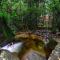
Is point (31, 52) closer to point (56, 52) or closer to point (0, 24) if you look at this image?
point (56, 52)

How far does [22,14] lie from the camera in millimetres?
3324

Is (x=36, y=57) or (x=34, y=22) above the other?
(x=34, y=22)

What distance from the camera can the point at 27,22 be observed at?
11.1ft

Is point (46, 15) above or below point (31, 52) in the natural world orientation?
above

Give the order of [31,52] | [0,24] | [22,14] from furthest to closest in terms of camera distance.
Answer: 1. [22,14]
2. [0,24]
3. [31,52]

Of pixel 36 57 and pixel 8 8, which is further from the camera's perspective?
pixel 8 8

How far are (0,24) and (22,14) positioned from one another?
1.34 ft

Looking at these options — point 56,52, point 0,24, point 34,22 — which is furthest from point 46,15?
point 56,52

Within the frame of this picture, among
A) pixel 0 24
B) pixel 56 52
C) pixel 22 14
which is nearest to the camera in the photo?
pixel 56 52

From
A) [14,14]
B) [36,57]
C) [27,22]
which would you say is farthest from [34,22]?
[36,57]

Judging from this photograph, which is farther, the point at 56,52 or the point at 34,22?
the point at 34,22

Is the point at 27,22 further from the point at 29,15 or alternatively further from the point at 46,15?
the point at 46,15

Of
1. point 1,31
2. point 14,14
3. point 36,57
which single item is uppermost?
point 14,14

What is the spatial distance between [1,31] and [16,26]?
0.33 meters
